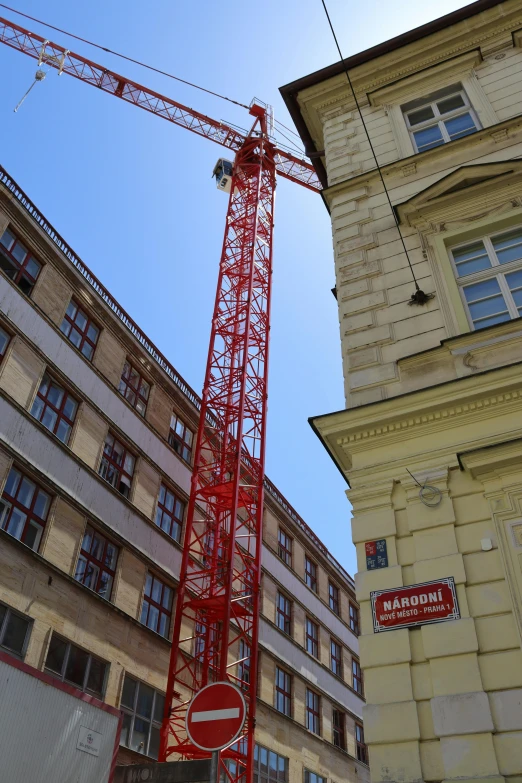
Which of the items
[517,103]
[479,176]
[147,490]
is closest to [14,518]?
[147,490]

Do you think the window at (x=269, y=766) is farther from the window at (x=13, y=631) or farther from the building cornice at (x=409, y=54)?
the building cornice at (x=409, y=54)

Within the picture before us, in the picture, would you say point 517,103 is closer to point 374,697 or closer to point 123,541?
point 374,697

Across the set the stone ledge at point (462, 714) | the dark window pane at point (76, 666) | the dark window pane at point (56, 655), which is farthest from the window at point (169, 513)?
the stone ledge at point (462, 714)

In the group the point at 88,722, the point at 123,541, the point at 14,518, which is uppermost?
the point at 123,541

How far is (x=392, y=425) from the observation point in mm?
8664

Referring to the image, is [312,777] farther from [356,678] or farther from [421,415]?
[421,415]

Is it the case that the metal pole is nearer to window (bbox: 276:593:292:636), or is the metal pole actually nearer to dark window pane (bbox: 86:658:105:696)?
dark window pane (bbox: 86:658:105:696)

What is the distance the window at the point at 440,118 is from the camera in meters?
12.7

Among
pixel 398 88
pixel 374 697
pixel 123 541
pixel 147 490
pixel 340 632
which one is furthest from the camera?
pixel 340 632

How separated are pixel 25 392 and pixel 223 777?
41.2 feet

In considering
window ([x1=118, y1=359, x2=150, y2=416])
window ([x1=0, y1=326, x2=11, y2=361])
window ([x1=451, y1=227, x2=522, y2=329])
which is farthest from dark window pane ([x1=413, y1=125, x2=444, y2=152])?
window ([x1=118, y1=359, x2=150, y2=416])

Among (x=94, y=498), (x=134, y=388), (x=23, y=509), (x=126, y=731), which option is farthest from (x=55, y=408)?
(x=126, y=731)

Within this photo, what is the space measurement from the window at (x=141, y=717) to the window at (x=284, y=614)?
922 centimetres

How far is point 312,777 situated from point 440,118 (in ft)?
81.5
